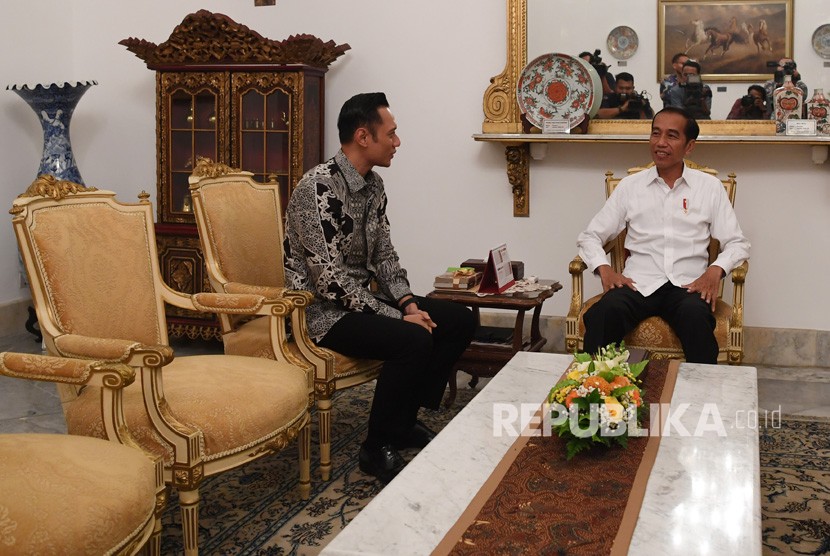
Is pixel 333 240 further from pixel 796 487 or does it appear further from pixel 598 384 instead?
pixel 796 487

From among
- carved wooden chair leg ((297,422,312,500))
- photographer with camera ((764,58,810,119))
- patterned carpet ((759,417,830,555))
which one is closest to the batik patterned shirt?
carved wooden chair leg ((297,422,312,500))

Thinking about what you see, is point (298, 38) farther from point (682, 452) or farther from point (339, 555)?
point (339, 555)

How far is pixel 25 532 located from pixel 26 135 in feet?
15.6

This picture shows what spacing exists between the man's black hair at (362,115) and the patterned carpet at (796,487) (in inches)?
78.2

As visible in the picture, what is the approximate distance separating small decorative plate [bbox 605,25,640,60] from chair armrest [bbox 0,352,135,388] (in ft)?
12.1

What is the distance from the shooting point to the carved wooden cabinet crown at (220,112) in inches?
221

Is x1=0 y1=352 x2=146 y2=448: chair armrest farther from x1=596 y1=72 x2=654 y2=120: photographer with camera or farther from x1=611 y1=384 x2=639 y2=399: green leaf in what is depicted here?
x1=596 y1=72 x2=654 y2=120: photographer with camera

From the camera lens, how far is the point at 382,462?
11.9 feet

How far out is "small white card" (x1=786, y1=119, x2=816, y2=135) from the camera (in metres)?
5.06

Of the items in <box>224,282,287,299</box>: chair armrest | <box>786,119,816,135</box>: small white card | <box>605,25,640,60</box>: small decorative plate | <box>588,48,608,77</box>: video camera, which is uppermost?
<box>605,25,640,60</box>: small decorative plate

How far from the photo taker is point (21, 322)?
6.21 meters

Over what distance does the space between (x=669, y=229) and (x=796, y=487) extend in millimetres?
1361

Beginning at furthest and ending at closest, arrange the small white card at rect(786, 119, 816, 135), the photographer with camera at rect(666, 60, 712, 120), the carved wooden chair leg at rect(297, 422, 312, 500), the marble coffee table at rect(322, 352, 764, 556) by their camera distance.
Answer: the photographer with camera at rect(666, 60, 712, 120), the small white card at rect(786, 119, 816, 135), the carved wooden chair leg at rect(297, 422, 312, 500), the marble coffee table at rect(322, 352, 764, 556)

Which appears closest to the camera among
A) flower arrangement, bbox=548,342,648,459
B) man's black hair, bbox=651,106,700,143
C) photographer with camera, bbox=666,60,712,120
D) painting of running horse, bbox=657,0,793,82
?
flower arrangement, bbox=548,342,648,459
